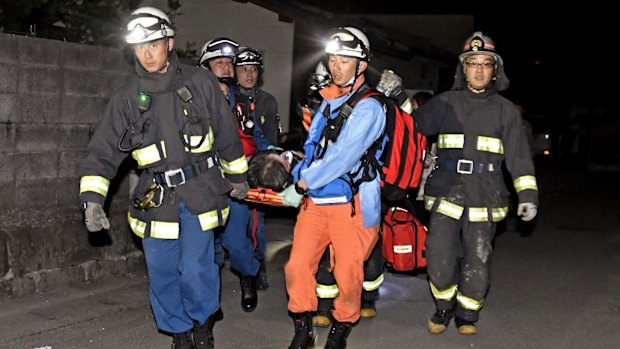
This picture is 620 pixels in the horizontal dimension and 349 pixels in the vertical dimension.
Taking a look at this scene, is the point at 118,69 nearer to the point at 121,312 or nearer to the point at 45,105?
the point at 45,105

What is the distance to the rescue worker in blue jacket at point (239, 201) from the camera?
20.1 feet

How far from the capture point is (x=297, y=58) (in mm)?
15992

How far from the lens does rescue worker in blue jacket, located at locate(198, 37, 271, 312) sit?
20.1ft

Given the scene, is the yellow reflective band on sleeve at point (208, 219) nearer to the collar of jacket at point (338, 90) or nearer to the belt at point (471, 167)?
the collar of jacket at point (338, 90)

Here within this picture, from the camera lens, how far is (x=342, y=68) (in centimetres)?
502

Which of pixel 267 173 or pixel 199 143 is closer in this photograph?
pixel 199 143

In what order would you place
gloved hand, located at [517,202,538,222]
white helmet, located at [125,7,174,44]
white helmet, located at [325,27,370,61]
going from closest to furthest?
white helmet, located at [125,7,174,44]
white helmet, located at [325,27,370,61]
gloved hand, located at [517,202,538,222]

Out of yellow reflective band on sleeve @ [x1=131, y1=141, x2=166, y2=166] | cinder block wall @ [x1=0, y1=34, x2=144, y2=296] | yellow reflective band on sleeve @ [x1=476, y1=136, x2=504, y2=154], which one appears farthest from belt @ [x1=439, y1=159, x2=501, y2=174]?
cinder block wall @ [x1=0, y1=34, x2=144, y2=296]

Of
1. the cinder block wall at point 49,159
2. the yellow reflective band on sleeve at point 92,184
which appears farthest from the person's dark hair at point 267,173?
the cinder block wall at point 49,159

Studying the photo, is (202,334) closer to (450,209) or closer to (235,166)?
(235,166)

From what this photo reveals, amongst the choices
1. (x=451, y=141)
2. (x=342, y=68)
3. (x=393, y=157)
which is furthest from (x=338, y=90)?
(x=451, y=141)

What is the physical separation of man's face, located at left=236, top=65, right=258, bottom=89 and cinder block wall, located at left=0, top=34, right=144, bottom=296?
3.65 ft

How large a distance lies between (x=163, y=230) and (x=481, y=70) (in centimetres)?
259

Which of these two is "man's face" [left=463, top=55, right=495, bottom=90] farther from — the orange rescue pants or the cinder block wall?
the cinder block wall
